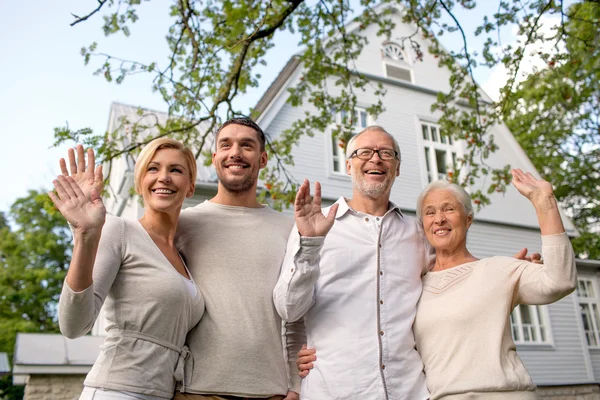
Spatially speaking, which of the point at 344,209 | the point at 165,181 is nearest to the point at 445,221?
the point at 344,209

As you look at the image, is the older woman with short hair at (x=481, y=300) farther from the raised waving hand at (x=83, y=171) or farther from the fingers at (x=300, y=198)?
the raised waving hand at (x=83, y=171)

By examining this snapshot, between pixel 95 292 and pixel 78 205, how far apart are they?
364 mm

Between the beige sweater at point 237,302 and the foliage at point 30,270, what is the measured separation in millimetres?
22858

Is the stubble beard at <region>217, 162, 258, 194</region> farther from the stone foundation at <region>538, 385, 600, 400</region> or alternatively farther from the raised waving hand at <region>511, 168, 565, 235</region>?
the stone foundation at <region>538, 385, 600, 400</region>

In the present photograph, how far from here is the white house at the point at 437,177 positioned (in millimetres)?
12352

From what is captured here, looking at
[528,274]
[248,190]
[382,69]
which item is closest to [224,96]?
[248,190]

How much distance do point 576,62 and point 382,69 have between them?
7.67 metres

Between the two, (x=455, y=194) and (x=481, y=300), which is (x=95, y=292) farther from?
(x=455, y=194)

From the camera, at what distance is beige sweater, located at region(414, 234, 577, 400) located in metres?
2.54

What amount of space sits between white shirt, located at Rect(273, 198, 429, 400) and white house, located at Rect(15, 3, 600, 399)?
8.89 metres

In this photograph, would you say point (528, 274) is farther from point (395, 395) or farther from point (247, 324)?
point (247, 324)

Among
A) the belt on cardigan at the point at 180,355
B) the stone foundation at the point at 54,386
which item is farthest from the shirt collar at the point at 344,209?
the stone foundation at the point at 54,386

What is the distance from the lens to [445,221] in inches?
118

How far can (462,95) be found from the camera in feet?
22.2
